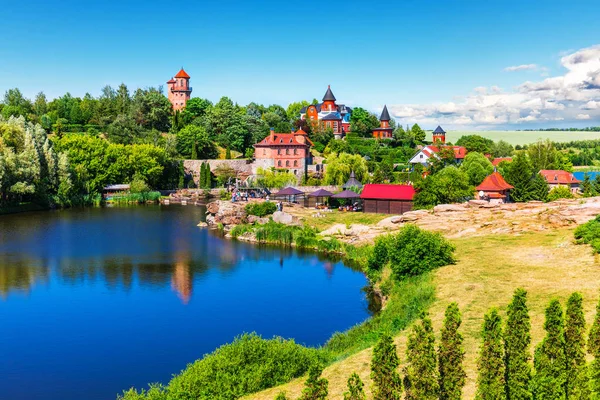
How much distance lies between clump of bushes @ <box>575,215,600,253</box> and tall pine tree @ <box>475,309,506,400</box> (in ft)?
58.3

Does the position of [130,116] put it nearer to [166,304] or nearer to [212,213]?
[212,213]

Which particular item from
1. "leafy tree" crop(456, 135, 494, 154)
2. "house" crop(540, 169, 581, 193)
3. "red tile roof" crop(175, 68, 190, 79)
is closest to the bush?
"house" crop(540, 169, 581, 193)

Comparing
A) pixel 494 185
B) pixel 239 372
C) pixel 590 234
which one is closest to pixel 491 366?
pixel 239 372

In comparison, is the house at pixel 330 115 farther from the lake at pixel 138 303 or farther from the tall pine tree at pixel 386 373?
the tall pine tree at pixel 386 373

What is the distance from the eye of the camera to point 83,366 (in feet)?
69.2

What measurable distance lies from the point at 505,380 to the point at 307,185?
62242 millimetres

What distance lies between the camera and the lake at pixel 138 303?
68.9 feet

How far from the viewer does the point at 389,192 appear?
164 feet

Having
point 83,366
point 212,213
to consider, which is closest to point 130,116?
point 212,213

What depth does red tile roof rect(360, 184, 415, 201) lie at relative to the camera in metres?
49.5

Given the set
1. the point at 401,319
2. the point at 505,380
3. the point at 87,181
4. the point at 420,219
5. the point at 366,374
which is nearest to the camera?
the point at 505,380

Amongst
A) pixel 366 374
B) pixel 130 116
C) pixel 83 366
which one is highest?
pixel 130 116

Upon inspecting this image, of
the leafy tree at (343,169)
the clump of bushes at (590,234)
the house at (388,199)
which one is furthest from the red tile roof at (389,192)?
the leafy tree at (343,169)

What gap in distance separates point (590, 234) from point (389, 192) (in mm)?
21882
